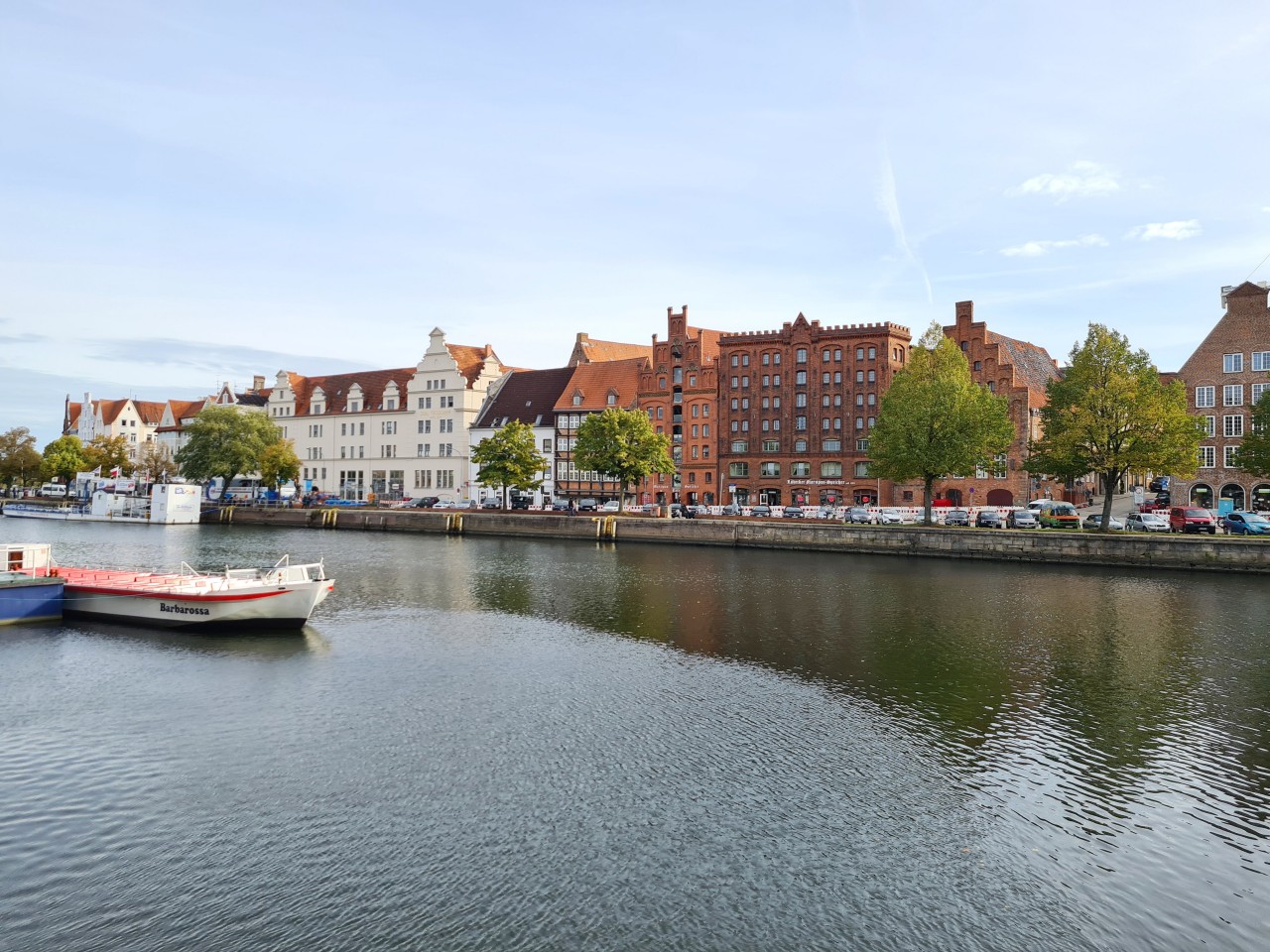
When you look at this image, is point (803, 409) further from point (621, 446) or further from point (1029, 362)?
point (1029, 362)

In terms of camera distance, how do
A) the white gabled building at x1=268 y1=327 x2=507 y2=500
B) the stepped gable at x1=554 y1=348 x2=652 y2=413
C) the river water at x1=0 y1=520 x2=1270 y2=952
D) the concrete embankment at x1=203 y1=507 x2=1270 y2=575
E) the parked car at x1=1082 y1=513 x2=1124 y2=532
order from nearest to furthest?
1. the river water at x1=0 y1=520 x2=1270 y2=952
2. the concrete embankment at x1=203 y1=507 x2=1270 y2=575
3. the parked car at x1=1082 y1=513 x2=1124 y2=532
4. the stepped gable at x1=554 y1=348 x2=652 y2=413
5. the white gabled building at x1=268 y1=327 x2=507 y2=500

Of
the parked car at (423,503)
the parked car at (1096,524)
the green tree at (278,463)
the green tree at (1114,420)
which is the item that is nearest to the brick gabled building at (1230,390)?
the parked car at (1096,524)

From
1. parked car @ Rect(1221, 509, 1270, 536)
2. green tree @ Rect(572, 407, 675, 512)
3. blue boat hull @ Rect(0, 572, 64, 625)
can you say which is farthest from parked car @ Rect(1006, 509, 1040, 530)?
blue boat hull @ Rect(0, 572, 64, 625)

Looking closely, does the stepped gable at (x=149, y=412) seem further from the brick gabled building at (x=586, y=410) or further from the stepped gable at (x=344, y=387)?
the brick gabled building at (x=586, y=410)

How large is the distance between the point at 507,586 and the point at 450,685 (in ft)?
78.6

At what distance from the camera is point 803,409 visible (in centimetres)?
10531

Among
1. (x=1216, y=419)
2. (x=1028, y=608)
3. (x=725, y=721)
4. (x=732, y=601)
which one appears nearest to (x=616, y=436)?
(x=732, y=601)

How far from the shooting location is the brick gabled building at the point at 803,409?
3996 inches

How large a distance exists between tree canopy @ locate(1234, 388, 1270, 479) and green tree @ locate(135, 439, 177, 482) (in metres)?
155

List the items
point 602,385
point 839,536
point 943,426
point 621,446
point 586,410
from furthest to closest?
point 602,385, point 586,410, point 621,446, point 943,426, point 839,536

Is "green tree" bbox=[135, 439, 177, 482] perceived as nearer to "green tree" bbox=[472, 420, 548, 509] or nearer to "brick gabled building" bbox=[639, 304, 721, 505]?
"green tree" bbox=[472, 420, 548, 509]

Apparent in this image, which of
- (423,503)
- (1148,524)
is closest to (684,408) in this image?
(423,503)

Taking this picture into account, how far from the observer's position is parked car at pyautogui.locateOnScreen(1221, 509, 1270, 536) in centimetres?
6359

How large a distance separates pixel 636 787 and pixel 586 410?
97256 mm
